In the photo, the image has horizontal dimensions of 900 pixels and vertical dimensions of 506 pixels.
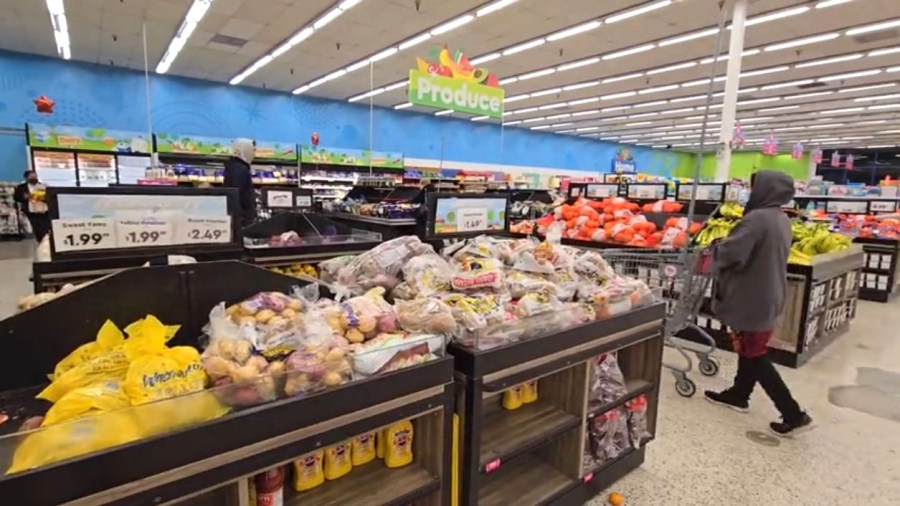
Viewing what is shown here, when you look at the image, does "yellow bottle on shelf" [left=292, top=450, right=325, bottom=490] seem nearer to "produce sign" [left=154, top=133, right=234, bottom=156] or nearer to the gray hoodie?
the gray hoodie

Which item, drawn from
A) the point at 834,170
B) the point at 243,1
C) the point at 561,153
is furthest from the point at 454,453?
the point at 834,170

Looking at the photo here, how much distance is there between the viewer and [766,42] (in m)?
9.31

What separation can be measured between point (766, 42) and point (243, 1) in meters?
9.41

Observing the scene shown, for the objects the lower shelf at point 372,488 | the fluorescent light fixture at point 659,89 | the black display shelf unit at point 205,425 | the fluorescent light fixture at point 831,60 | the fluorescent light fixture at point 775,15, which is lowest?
the lower shelf at point 372,488

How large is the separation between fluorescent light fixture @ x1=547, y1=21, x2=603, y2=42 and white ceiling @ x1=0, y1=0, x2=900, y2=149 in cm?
16

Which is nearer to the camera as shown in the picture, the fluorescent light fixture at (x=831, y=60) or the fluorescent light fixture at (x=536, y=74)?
the fluorescent light fixture at (x=831, y=60)

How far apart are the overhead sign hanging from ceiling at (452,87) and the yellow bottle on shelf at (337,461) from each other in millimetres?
4313

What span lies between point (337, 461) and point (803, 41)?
11.2 meters

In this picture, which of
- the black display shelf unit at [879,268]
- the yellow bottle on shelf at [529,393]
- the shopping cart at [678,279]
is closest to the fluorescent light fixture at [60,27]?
the shopping cart at [678,279]

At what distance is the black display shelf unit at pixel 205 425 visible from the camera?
→ 97cm

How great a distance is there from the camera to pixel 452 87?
559cm

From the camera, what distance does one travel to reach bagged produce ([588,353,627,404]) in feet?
7.56

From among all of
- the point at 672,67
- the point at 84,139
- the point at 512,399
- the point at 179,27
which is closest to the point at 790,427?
the point at 512,399

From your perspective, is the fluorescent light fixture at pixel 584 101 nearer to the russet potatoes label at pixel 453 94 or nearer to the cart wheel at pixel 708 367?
the russet potatoes label at pixel 453 94
